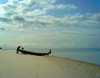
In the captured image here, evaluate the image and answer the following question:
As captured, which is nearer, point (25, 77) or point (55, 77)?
point (25, 77)

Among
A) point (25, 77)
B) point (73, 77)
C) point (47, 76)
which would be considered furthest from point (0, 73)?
point (73, 77)

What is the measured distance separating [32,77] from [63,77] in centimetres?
222

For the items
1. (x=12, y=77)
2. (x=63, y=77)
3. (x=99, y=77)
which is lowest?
(x=99, y=77)

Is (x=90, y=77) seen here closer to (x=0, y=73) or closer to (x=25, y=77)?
(x=25, y=77)

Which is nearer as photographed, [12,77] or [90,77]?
[12,77]

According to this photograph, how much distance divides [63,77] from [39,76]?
174 centimetres

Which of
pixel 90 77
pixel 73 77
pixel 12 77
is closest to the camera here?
pixel 12 77

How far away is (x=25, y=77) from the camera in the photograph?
230 inches

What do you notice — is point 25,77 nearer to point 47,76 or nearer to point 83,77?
point 47,76

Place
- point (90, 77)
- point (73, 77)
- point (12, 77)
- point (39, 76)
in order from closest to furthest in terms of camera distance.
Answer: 1. point (12, 77)
2. point (39, 76)
3. point (73, 77)
4. point (90, 77)

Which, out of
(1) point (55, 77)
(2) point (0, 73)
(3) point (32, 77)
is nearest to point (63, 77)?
(1) point (55, 77)

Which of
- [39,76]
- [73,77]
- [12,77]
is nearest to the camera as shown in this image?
[12,77]

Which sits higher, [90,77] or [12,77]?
[12,77]

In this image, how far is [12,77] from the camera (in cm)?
563
